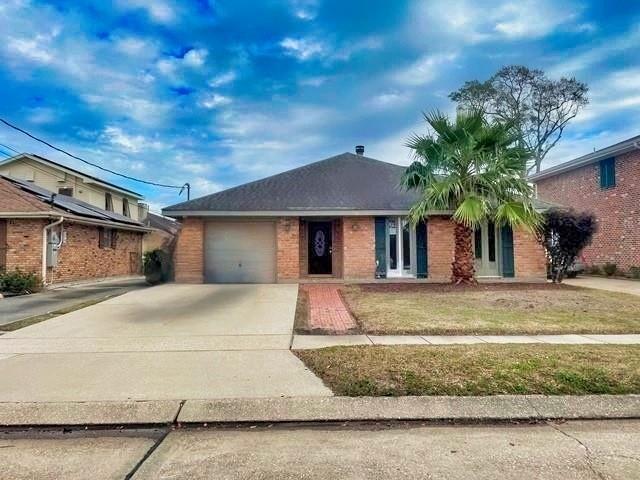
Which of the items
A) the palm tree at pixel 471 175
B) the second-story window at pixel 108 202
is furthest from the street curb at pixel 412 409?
the second-story window at pixel 108 202

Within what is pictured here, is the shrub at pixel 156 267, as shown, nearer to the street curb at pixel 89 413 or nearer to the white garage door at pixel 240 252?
the white garage door at pixel 240 252

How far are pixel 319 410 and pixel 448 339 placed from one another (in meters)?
3.24

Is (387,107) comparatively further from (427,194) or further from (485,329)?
(485,329)

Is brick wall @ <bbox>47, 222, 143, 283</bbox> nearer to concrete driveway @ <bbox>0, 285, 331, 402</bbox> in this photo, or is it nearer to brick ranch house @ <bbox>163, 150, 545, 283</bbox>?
brick ranch house @ <bbox>163, 150, 545, 283</bbox>

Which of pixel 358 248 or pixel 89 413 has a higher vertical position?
pixel 358 248

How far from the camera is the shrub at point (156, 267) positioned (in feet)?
48.8

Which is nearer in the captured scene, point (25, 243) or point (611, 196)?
point (25, 243)

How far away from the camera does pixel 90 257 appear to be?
1700 cm

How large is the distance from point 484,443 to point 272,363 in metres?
2.73

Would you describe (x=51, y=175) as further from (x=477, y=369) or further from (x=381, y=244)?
(x=477, y=369)

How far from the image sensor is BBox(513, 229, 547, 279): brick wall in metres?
15.4

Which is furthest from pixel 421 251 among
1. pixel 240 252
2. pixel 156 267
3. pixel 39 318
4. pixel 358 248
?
pixel 39 318

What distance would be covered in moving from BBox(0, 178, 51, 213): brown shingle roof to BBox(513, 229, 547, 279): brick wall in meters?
16.8

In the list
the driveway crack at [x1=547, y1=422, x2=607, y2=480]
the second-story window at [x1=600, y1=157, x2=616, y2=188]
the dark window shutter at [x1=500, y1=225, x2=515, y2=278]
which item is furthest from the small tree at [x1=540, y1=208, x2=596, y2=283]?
the driveway crack at [x1=547, y1=422, x2=607, y2=480]
